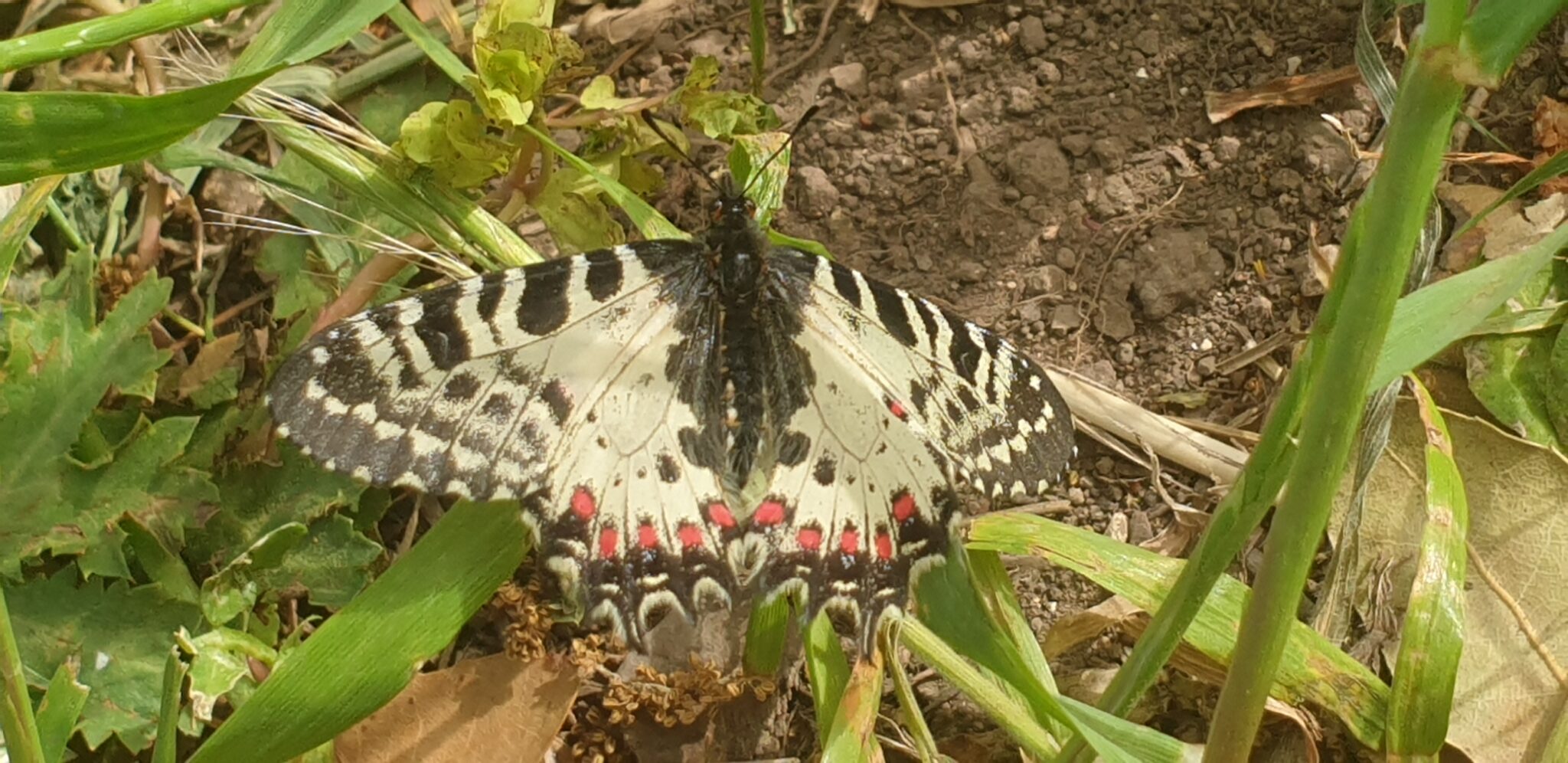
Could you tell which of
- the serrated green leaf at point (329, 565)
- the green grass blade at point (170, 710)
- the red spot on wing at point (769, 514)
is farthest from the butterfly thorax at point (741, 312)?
the green grass blade at point (170, 710)

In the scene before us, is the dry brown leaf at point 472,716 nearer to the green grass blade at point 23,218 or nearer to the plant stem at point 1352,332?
the green grass blade at point 23,218

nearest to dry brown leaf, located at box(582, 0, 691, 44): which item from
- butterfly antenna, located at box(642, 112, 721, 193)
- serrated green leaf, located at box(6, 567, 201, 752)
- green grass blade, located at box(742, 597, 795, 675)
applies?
butterfly antenna, located at box(642, 112, 721, 193)

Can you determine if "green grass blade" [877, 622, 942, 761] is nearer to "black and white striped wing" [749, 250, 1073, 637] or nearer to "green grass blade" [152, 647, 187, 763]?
"black and white striped wing" [749, 250, 1073, 637]

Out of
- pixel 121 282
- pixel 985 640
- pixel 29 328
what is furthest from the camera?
pixel 121 282

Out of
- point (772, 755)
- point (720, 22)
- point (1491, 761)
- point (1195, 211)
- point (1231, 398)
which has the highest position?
point (720, 22)

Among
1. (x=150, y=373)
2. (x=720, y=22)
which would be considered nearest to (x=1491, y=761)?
(x=720, y=22)

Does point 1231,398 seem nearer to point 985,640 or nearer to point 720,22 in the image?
point 985,640

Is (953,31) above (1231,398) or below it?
above
